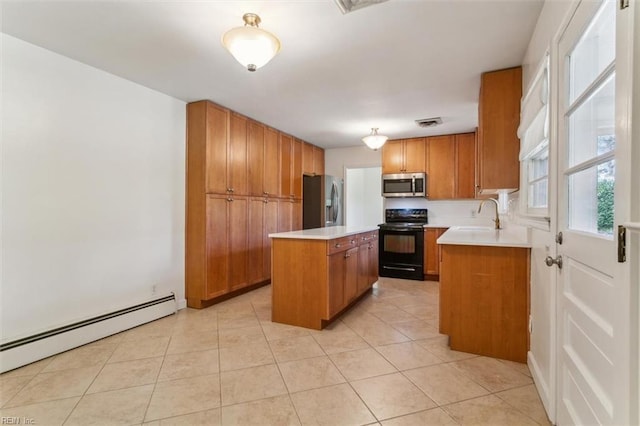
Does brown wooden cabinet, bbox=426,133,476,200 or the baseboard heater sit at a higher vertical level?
brown wooden cabinet, bbox=426,133,476,200

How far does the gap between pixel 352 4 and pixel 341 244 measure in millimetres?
2002

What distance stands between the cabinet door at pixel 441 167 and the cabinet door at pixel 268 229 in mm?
2640

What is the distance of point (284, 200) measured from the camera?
4977 millimetres

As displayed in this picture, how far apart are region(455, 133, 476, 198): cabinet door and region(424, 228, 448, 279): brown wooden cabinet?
2.46 feet

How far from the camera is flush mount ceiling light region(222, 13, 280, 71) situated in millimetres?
1842

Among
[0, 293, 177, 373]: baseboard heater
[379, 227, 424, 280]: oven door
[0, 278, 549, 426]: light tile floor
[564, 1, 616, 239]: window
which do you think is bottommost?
[0, 278, 549, 426]: light tile floor

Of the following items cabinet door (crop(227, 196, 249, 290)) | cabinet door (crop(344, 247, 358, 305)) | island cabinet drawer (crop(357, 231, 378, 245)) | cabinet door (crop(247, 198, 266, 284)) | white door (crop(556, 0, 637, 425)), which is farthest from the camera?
cabinet door (crop(247, 198, 266, 284))

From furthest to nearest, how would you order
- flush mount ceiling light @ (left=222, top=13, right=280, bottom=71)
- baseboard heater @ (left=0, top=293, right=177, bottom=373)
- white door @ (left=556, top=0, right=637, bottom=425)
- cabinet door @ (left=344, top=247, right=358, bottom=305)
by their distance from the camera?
1. cabinet door @ (left=344, top=247, right=358, bottom=305)
2. baseboard heater @ (left=0, top=293, right=177, bottom=373)
3. flush mount ceiling light @ (left=222, top=13, right=280, bottom=71)
4. white door @ (left=556, top=0, right=637, bottom=425)

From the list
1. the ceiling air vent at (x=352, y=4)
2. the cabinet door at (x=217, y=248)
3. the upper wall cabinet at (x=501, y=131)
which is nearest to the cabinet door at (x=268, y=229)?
the cabinet door at (x=217, y=248)

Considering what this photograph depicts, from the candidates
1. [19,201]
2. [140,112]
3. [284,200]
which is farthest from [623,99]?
[284,200]

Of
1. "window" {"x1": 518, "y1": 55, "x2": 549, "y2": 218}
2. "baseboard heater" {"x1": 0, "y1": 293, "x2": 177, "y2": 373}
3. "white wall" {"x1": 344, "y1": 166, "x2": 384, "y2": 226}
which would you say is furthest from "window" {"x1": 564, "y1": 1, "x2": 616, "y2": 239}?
"white wall" {"x1": 344, "y1": 166, "x2": 384, "y2": 226}

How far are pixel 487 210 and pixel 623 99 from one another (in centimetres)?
461

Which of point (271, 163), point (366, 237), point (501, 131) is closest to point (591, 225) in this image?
point (501, 131)

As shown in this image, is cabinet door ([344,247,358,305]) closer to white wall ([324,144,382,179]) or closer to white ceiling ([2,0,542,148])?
white ceiling ([2,0,542,148])
